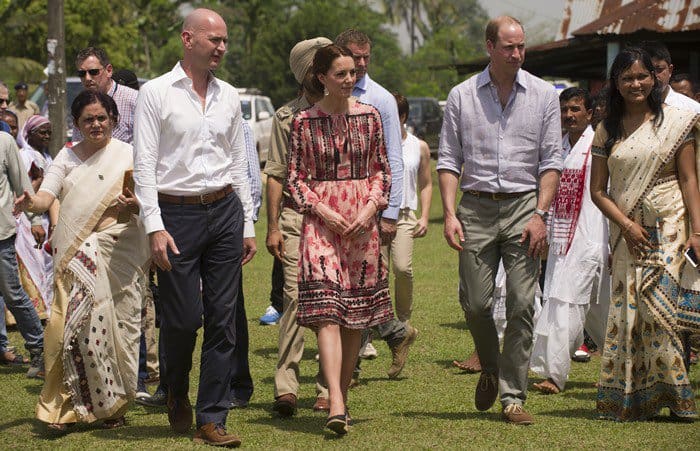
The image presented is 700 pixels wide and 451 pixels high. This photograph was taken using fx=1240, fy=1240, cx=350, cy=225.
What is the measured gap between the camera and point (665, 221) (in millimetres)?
7320

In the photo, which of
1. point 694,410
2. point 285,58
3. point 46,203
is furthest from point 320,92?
point 285,58

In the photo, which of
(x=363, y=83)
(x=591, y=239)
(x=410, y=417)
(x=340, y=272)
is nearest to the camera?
(x=340, y=272)

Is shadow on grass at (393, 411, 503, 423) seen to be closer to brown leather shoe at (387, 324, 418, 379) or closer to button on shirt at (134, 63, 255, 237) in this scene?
brown leather shoe at (387, 324, 418, 379)

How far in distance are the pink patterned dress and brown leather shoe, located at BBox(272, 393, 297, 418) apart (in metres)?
0.79

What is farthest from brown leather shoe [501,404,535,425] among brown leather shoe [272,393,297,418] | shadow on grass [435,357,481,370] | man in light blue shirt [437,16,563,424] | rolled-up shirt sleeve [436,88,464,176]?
shadow on grass [435,357,481,370]

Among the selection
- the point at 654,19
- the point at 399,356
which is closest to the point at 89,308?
the point at 399,356

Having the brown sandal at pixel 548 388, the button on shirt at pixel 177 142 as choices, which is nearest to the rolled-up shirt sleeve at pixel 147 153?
the button on shirt at pixel 177 142

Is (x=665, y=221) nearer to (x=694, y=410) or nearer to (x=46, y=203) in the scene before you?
(x=694, y=410)

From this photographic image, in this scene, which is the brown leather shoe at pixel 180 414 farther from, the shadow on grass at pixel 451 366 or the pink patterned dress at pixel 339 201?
the shadow on grass at pixel 451 366

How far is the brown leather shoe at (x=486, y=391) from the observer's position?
744 cm

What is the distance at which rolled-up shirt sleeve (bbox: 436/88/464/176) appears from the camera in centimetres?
738

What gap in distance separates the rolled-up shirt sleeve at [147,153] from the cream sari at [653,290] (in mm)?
2742

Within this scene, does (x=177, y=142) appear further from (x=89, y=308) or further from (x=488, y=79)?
(x=488, y=79)

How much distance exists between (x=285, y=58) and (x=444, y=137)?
168 ft
